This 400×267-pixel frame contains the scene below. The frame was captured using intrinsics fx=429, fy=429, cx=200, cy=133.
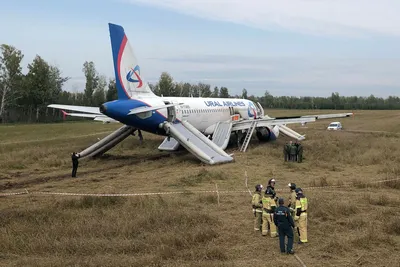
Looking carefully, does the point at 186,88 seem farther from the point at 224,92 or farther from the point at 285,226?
the point at 285,226

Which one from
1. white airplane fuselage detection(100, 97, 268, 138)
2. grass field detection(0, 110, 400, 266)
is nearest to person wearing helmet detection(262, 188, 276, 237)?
grass field detection(0, 110, 400, 266)

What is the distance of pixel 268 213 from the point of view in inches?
501

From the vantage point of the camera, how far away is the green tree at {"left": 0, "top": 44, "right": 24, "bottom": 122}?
79.2 m

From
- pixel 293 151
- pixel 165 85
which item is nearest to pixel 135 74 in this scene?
pixel 293 151

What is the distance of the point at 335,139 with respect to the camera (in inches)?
1703

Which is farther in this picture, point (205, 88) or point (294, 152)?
point (205, 88)

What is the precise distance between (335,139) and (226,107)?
11715mm

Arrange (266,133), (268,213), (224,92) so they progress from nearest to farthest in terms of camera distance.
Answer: (268,213) < (266,133) < (224,92)

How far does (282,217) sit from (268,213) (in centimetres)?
162

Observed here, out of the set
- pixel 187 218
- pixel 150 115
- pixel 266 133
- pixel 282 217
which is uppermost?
pixel 150 115

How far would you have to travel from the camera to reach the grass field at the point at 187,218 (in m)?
10.8

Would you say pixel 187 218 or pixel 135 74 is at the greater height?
pixel 135 74

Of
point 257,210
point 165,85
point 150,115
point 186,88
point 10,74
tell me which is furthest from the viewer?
point 186,88

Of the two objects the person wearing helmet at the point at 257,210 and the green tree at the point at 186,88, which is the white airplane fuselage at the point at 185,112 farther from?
the green tree at the point at 186,88
